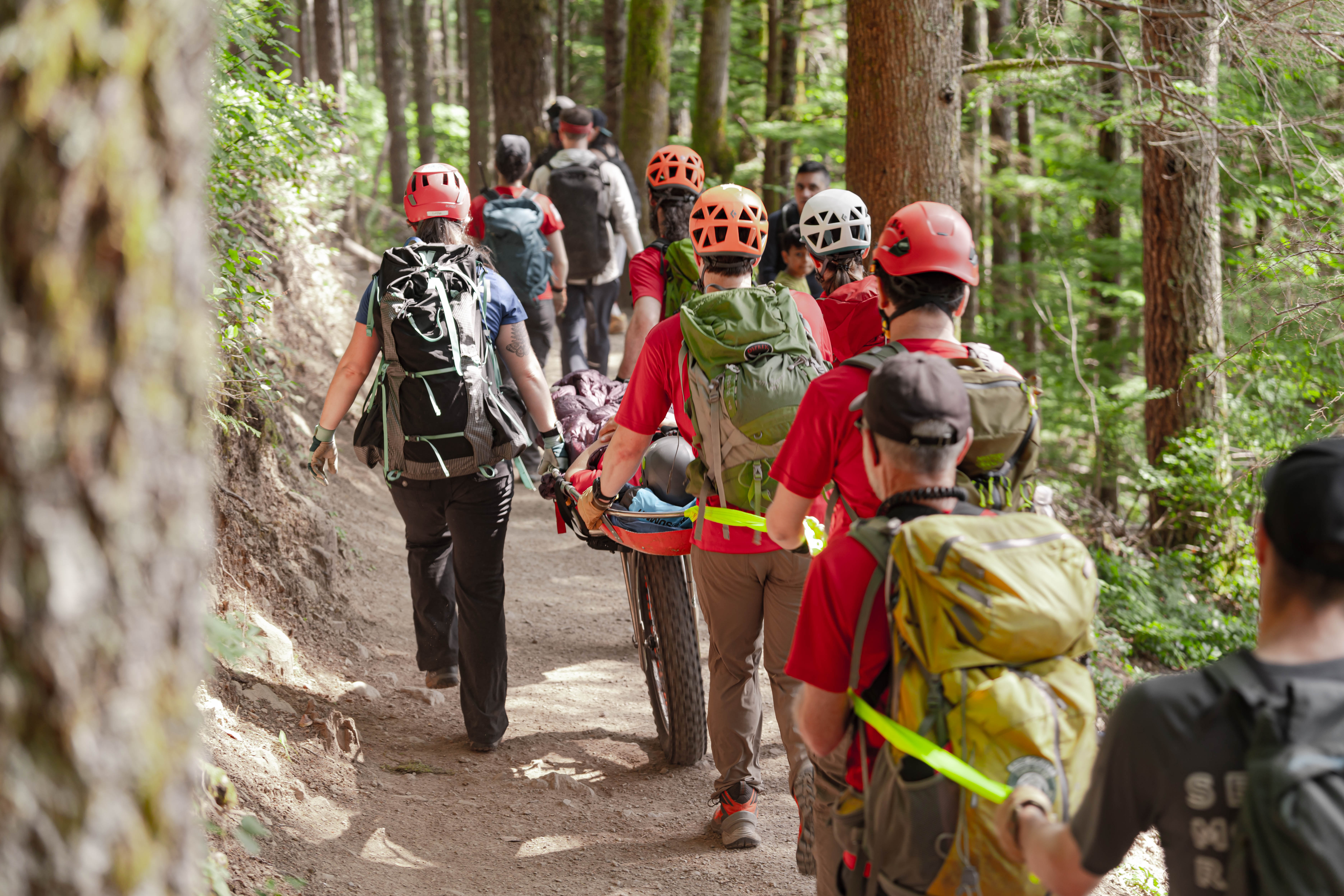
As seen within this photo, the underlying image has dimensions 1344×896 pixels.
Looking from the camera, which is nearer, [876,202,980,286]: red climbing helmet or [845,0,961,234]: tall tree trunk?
[876,202,980,286]: red climbing helmet

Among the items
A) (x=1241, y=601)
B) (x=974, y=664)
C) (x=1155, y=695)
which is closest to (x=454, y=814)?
(x=974, y=664)

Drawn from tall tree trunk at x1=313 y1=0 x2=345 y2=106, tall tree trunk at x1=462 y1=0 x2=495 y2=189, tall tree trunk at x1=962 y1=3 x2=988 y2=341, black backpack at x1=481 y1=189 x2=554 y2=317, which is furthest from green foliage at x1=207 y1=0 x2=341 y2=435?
tall tree trunk at x1=313 y1=0 x2=345 y2=106

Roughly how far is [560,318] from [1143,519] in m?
7.16

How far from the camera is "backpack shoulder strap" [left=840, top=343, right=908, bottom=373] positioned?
2.90m

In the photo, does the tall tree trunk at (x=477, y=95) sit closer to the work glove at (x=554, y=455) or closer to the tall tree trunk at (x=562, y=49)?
the tall tree trunk at (x=562, y=49)

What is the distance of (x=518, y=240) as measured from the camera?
8.12 m

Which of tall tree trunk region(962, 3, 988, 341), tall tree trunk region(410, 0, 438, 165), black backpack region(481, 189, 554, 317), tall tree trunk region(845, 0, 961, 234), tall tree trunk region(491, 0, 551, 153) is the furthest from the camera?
tall tree trunk region(410, 0, 438, 165)

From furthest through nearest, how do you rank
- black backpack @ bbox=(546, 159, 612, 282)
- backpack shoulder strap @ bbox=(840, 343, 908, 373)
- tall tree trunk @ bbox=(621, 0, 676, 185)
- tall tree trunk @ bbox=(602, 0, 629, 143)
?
tall tree trunk @ bbox=(602, 0, 629, 143)
tall tree trunk @ bbox=(621, 0, 676, 185)
black backpack @ bbox=(546, 159, 612, 282)
backpack shoulder strap @ bbox=(840, 343, 908, 373)

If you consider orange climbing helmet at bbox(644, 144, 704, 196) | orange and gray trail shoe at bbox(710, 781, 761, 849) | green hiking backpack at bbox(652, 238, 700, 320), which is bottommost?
orange and gray trail shoe at bbox(710, 781, 761, 849)

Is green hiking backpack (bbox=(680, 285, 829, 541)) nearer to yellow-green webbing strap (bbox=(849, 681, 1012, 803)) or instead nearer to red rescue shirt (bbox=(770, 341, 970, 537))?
red rescue shirt (bbox=(770, 341, 970, 537))

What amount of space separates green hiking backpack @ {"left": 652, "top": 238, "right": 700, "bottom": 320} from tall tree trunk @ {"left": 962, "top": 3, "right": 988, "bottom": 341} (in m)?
7.45

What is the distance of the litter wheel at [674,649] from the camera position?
4.76m

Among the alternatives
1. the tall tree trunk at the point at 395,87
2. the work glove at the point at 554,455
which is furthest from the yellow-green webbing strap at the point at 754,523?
the tall tree trunk at the point at 395,87

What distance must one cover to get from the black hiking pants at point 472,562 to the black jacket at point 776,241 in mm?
2432
